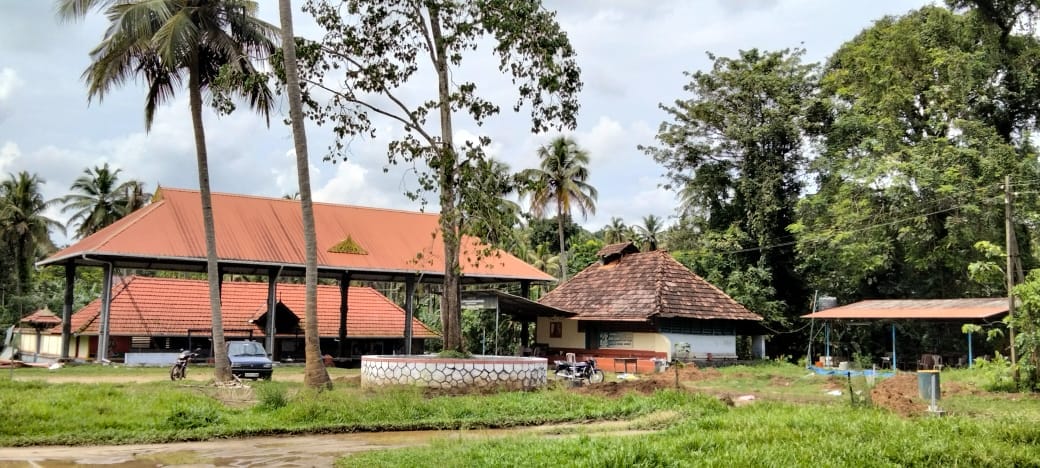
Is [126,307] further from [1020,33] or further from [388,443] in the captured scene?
[1020,33]

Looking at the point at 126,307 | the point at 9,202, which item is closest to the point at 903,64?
the point at 126,307

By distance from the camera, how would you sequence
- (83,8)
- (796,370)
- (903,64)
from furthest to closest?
(903,64), (796,370), (83,8)

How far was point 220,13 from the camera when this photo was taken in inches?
733

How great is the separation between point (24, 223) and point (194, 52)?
31.8m

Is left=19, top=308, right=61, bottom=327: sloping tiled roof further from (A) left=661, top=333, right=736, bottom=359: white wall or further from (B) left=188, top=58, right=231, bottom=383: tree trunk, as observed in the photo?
(A) left=661, top=333, right=736, bottom=359: white wall

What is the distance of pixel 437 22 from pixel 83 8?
25.4ft

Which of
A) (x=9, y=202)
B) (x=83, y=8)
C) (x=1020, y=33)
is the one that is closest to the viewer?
(x=83, y=8)

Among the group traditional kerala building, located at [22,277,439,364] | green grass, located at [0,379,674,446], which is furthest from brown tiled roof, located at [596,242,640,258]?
green grass, located at [0,379,674,446]

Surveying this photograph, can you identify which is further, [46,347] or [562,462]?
[46,347]

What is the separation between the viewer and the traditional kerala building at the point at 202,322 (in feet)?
97.3

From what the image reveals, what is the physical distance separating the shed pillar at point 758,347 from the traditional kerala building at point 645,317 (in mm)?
38

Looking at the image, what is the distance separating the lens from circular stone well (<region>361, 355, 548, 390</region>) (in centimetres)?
1599

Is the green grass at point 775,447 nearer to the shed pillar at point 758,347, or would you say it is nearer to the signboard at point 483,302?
the signboard at point 483,302

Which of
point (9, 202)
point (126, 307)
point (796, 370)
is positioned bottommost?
point (796, 370)
